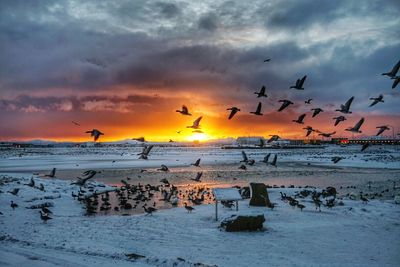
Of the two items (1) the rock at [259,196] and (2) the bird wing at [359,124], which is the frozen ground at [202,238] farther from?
(2) the bird wing at [359,124]

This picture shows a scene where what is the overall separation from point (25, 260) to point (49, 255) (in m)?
1.02

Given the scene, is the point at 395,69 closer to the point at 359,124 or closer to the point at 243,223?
the point at 359,124

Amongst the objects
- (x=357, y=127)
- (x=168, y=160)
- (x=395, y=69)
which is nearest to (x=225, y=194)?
(x=357, y=127)

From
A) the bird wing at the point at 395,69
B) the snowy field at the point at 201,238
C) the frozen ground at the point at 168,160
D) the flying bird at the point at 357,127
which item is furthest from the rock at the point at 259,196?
the frozen ground at the point at 168,160

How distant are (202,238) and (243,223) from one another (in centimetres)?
275

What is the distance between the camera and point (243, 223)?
67.8ft

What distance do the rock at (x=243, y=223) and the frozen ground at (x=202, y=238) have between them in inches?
20.3

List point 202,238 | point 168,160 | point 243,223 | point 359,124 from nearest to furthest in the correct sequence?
point 359,124
point 202,238
point 243,223
point 168,160

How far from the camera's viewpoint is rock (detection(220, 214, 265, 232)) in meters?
20.5

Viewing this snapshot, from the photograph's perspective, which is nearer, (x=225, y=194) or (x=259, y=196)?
(x=225, y=194)

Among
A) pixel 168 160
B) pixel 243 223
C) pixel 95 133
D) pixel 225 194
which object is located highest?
pixel 168 160

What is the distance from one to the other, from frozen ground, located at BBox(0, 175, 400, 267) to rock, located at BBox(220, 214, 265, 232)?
1.69 ft

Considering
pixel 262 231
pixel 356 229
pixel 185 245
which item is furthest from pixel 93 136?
pixel 356 229

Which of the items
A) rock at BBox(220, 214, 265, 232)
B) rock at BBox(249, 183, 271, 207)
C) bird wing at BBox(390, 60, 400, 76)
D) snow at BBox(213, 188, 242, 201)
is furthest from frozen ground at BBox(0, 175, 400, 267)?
bird wing at BBox(390, 60, 400, 76)
